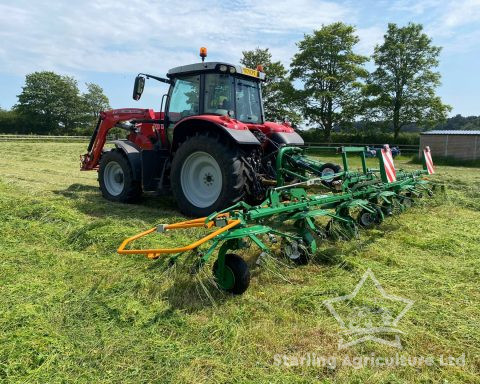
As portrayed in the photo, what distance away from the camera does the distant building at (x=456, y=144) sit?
2125 centimetres

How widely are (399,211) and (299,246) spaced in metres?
2.94

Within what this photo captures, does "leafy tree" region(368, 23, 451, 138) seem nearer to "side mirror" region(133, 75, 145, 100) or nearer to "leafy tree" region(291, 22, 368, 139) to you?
"leafy tree" region(291, 22, 368, 139)

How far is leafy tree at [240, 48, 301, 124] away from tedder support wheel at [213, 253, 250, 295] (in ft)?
95.3

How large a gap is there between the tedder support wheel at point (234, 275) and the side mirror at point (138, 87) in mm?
4339

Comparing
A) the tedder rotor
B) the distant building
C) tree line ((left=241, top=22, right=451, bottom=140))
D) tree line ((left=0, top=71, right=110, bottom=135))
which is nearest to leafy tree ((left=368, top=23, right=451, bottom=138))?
tree line ((left=241, top=22, right=451, bottom=140))

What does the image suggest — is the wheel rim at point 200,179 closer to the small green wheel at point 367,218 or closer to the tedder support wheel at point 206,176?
the tedder support wheel at point 206,176

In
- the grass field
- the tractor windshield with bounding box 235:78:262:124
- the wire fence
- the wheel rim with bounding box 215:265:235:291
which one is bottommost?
the grass field

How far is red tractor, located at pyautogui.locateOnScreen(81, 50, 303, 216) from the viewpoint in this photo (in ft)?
18.4

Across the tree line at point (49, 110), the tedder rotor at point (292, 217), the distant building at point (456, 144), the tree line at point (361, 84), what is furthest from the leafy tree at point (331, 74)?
the tree line at point (49, 110)

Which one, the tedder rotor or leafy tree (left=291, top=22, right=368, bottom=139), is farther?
leafy tree (left=291, top=22, right=368, bottom=139)

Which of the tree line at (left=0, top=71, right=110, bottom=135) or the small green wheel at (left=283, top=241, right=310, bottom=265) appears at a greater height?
the tree line at (left=0, top=71, right=110, bottom=135)

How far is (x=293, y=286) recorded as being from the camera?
3531mm

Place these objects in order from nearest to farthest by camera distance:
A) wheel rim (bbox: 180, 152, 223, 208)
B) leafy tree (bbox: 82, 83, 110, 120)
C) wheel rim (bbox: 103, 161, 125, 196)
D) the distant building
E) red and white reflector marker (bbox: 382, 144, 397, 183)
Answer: red and white reflector marker (bbox: 382, 144, 397, 183) → wheel rim (bbox: 180, 152, 223, 208) → wheel rim (bbox: 103, 161, 125, 196) → the distant building → leafy tree (bbox: 82, 83, 110, 120)

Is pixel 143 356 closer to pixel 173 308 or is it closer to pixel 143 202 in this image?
pixel 173 308
